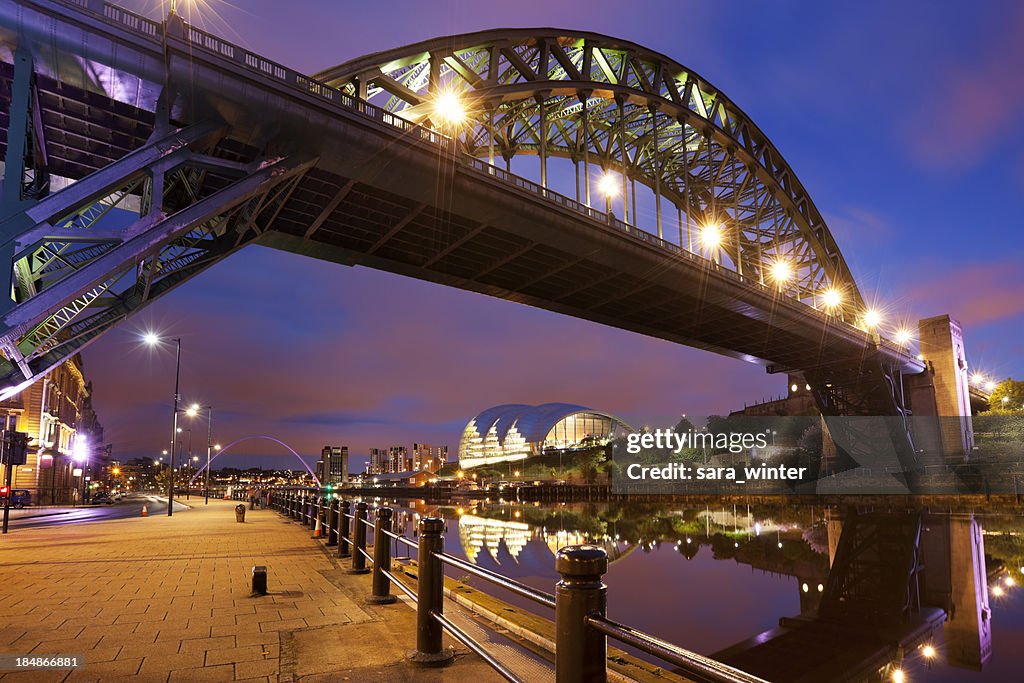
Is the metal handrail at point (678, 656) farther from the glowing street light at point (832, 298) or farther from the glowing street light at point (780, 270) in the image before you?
the glowing street light at point (832, 298)

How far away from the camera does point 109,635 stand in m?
7.13

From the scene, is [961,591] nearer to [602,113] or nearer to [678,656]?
[678,656]

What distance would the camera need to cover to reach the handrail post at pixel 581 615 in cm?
325

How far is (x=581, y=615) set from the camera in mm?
3281

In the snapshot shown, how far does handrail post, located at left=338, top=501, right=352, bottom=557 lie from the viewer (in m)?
13.8

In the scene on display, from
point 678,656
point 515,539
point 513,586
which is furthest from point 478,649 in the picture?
point 515,539

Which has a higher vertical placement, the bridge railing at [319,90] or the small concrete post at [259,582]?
the bridge railing at [319,90]

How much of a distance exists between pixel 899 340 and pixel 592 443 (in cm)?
6210

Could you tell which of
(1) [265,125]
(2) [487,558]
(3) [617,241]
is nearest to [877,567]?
(2) [487,558]

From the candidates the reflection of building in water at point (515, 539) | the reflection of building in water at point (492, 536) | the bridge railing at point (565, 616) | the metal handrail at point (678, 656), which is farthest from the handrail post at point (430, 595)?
the reflection of building in water at point (492, 536)

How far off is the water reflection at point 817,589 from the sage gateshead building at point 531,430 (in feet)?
315

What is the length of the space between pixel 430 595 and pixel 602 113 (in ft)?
166

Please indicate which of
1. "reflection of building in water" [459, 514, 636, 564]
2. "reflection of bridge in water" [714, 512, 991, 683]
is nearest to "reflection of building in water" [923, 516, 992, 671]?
"reflection of bridge in water" [714, 512, 991, 683]

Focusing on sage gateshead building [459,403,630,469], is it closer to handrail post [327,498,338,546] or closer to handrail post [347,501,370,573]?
handrail post [327,498,338,546]
